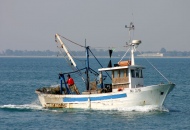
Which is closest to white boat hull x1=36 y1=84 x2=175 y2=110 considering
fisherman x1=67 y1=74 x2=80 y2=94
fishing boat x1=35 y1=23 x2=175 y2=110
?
fishing boat x1=35 y1=23 x2=175 y2=110

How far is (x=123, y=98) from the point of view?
49812 millimetres

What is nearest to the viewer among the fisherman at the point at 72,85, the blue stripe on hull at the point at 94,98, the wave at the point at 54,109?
the blue stripe on hull at the point at 94,98

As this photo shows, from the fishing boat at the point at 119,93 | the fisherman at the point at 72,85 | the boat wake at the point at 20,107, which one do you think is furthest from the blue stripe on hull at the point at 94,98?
the boat wake at the point at 20,107

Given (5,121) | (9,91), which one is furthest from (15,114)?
(9,91)

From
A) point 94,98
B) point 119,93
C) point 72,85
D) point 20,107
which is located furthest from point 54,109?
point 119,93

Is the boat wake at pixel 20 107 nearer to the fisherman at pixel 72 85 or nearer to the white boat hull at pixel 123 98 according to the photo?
the fisherman at pixel 72 85

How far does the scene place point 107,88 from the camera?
52.2 metres

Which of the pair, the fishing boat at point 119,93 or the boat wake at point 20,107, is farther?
the boat wake at point 20,107

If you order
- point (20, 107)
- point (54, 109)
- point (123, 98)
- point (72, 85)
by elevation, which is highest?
point (72, 85)

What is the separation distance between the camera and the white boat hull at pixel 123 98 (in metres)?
49.5

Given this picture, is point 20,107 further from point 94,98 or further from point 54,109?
point 94,98

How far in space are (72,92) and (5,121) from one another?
8.91 meters

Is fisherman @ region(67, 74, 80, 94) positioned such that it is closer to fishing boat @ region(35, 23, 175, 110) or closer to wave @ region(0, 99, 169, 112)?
fishing boat @ region(35, 23, 175, 110)

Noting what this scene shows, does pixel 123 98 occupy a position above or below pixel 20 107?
above
